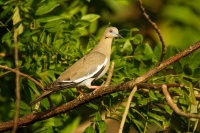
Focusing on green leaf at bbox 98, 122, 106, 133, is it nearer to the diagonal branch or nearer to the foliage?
the foliage

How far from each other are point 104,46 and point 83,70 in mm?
304

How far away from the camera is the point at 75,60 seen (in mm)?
4535

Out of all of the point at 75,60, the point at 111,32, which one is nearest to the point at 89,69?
the point at 75,60

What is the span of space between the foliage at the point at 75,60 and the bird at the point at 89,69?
0.29 ft

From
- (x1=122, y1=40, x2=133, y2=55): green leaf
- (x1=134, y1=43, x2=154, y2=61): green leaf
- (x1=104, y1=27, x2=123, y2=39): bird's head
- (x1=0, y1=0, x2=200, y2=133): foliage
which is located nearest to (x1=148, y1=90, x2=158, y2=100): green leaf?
(x1=0, y1=0, x2=200, y2=133): foliage

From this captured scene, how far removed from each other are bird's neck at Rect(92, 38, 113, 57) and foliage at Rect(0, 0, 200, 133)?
2.4 inches

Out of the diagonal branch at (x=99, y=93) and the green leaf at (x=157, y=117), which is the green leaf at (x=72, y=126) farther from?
the green leaf at (x=157, y=117)

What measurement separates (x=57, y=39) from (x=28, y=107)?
0.61m

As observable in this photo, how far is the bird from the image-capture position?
4.10m

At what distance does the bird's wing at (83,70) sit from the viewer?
4.11m

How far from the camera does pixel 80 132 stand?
4.85 m

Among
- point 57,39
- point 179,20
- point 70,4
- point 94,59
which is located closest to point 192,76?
point 179,20

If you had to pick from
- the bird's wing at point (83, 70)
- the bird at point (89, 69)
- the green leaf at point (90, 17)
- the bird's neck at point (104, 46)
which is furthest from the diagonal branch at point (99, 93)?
the green leaf at point (90, 17)

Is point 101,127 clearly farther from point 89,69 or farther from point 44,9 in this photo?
point 44,9
